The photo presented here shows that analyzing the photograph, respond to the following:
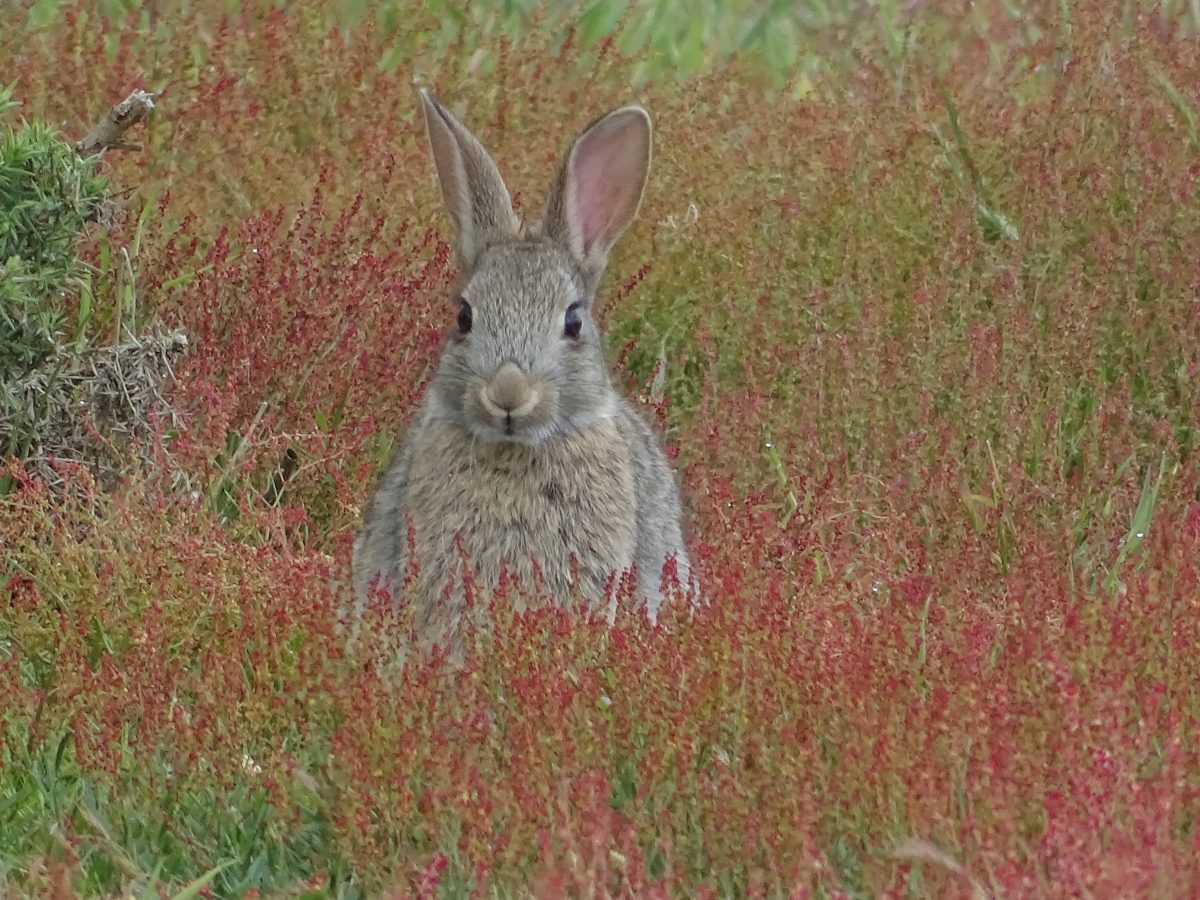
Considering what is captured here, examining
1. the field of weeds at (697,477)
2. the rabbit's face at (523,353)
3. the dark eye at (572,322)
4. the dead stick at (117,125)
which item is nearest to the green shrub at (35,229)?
the dead stick at (117,125)

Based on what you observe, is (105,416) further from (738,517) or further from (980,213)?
(980,213)

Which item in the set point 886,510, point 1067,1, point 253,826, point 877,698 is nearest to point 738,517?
point 886,510

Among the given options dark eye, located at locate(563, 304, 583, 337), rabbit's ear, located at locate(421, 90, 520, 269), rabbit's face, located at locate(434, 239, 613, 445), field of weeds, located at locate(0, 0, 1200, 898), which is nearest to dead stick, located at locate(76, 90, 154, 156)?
field of weeds, located at locate(0, 0, 1200, 898)

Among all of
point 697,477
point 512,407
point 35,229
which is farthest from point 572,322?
point 35,229

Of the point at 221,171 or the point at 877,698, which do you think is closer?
the point at 877,698

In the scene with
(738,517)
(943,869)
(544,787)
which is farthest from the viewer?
(738,517)

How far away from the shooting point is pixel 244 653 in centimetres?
449

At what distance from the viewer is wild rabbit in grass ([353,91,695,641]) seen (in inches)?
182

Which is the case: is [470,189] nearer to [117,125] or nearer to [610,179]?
[610,179]

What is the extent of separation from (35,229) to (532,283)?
131cm

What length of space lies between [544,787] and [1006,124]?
366cm

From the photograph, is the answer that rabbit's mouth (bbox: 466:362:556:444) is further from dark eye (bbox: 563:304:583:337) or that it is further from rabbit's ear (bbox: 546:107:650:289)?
rabbit's ear (bbox: 546:107:650:289)

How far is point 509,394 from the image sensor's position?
452cm

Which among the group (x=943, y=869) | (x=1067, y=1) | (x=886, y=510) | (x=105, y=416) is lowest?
(x=105, y=416)
